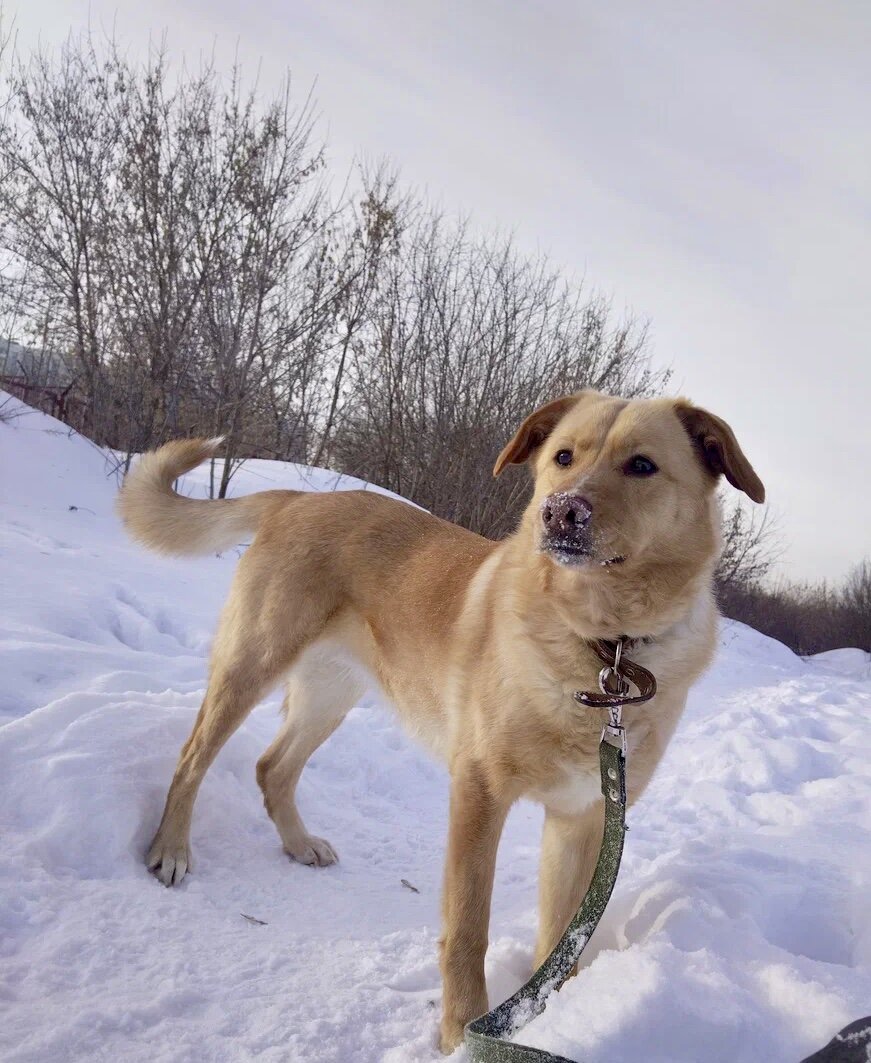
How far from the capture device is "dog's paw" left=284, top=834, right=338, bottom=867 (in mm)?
3352

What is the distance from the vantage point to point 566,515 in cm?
211

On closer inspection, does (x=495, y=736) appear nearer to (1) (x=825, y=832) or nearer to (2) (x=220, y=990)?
(2) (x=220, y=990)

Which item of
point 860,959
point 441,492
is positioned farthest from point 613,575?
point 441,492

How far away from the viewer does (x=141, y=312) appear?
1250 centimetres

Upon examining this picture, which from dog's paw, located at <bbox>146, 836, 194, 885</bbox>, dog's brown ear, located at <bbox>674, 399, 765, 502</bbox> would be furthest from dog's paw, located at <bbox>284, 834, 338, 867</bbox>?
dog's brown ear, located at <bbox>674, 399, 765, 502</bbox>

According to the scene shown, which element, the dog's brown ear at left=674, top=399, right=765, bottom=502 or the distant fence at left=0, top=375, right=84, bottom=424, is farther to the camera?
the distant fence at left=0, top=375, right=84, bottom=424

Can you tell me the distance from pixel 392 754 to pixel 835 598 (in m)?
46.9

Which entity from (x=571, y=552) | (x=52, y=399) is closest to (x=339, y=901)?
(x=571, y=552)

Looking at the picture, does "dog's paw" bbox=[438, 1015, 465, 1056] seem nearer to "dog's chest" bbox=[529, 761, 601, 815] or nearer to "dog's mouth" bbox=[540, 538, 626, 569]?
"dog's chest" bbox=[529, 761, 601, 815]

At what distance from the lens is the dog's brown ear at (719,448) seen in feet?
8.16

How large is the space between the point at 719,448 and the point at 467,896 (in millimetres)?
1621

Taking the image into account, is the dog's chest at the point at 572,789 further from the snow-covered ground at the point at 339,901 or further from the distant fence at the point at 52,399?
the distant fence at the point at 52,399

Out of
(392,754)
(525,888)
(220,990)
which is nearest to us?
(220,990)

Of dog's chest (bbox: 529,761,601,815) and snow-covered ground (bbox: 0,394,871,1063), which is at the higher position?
dog's chest (bbox: 529,761,601,815)
